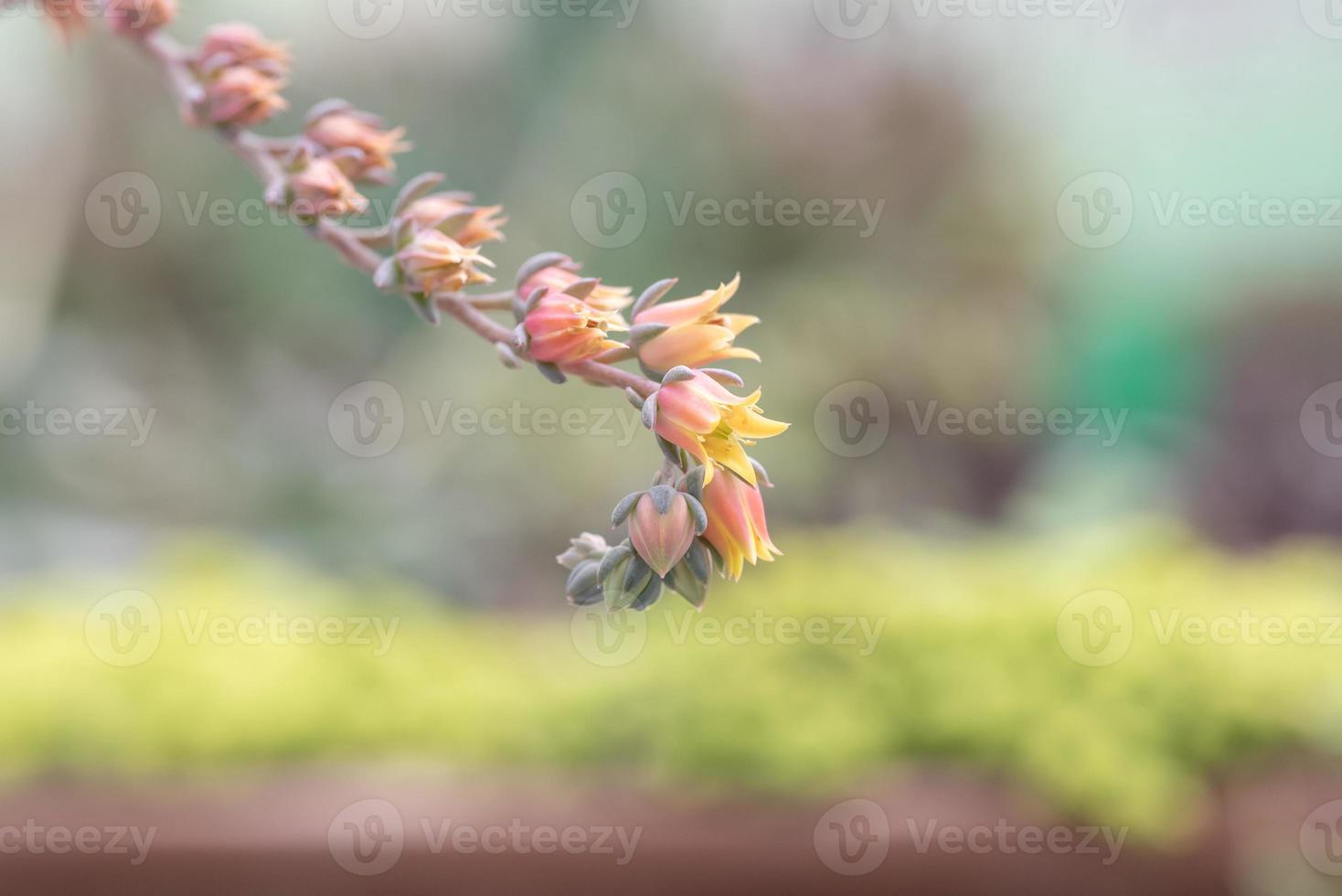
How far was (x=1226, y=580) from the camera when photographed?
7.83ft

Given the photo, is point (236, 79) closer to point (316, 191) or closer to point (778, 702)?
point (316, 191)

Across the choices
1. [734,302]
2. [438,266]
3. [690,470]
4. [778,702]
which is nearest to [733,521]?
[690,470]

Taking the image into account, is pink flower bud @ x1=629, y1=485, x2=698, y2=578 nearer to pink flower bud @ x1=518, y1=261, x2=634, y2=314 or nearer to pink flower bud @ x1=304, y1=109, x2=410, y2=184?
pink flower bud @ x1=518, y1=261, x2=634, y2=314

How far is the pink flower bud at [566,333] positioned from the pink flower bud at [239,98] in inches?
7.7

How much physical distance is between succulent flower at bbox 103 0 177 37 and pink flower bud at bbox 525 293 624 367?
0.26 m

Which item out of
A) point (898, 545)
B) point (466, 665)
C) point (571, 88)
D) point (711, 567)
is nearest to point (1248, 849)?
point (898, 545)

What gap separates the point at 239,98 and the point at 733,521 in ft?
0.98

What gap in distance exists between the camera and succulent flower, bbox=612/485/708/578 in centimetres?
37

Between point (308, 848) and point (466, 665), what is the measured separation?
0.59 m

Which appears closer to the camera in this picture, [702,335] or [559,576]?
[702,335]

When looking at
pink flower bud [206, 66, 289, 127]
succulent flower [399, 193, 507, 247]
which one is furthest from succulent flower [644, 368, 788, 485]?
pink flower bud [206, 66, 289, 127]

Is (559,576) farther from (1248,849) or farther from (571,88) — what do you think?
(1248,849)

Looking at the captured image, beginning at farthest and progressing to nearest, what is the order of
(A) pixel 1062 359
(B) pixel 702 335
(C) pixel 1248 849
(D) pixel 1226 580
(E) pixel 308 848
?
(A) pixel 1062 359 → (D) pixel 1226 580 → (C) pixel 1248 849 → (E) pixel 308 848 → (B) pixel 702 335

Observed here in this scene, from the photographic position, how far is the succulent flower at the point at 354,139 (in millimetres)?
510
